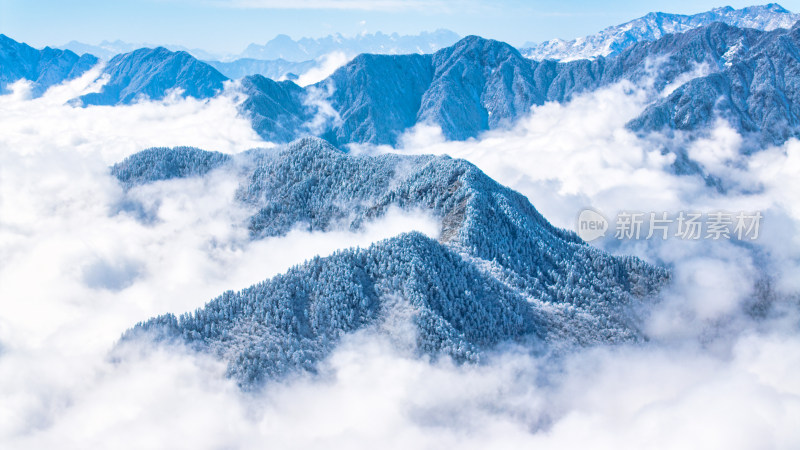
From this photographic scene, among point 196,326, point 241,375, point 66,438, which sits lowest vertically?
point 66,438

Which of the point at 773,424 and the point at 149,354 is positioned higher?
the point at 149,354

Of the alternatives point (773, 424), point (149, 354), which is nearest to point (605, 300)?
point (773, 424)

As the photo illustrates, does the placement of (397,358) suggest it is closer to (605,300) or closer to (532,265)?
(532,265)

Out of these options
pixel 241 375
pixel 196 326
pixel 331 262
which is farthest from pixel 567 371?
pixel 196 326

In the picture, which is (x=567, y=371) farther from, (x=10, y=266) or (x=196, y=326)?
(x=10, y=266)

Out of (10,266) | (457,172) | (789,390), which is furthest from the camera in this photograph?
(10,266)

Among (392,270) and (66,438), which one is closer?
(66,438)

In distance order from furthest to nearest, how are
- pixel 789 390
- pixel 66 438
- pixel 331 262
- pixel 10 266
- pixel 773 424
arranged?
pixel 10 266
pixel 789 390
pixel 331 262
pixel 773 424
pixel 66 438
